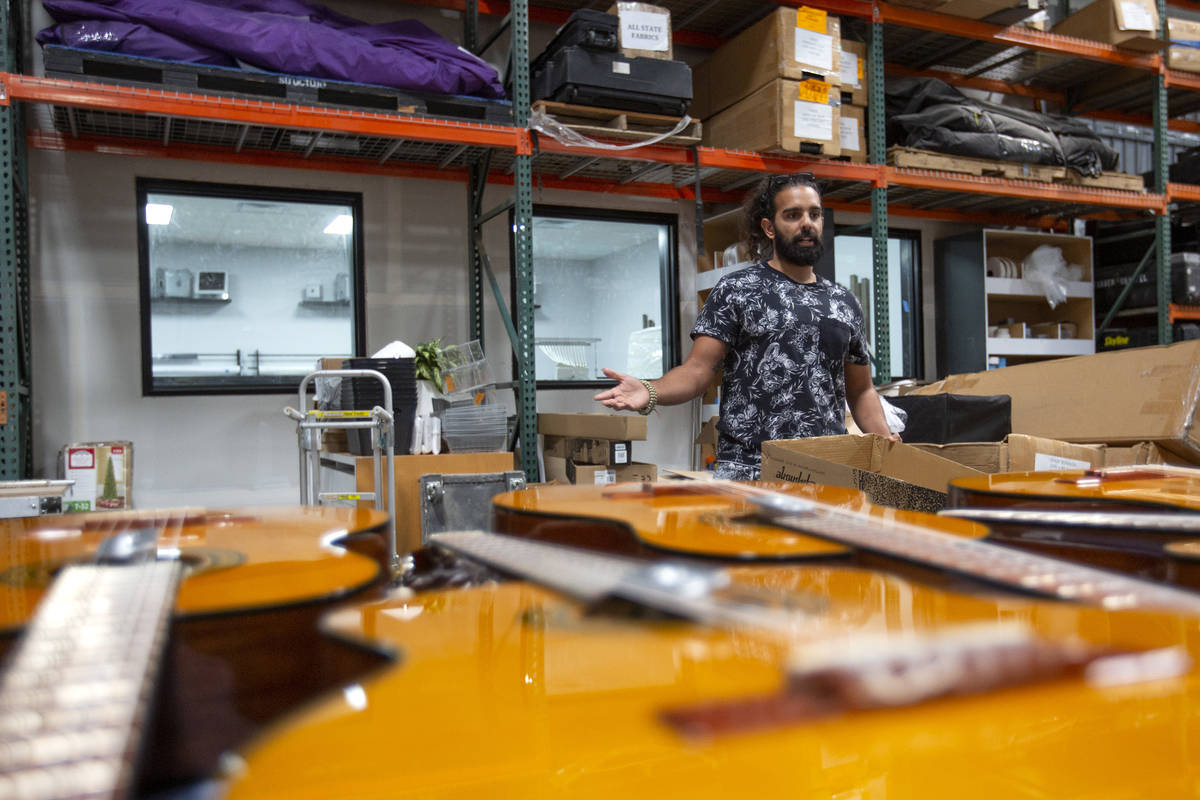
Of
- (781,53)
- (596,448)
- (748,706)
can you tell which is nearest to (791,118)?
(781,53)

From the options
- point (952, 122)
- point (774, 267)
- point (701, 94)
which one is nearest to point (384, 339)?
point (701, 94)

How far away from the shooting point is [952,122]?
441cm

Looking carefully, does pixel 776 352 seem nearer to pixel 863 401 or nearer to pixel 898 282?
pixel 863 401

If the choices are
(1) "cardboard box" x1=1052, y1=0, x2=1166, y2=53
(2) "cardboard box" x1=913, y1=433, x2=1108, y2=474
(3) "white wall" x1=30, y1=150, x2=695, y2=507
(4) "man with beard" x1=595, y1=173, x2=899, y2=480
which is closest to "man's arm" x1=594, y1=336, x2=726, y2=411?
(4) "man with beard" x1=595, y1=173, x2=899, y2=480

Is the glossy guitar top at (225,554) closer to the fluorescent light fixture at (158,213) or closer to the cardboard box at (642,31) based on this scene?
the cardboard box at (642,31)

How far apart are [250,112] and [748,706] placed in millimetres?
3344

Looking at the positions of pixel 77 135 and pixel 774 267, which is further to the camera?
pixel 77 135

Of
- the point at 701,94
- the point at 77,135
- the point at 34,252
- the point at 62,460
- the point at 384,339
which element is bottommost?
the point at 62,460

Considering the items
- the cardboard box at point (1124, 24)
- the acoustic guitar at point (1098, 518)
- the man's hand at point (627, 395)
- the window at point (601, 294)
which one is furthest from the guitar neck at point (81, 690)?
the cardboard box at point (1124, 24)

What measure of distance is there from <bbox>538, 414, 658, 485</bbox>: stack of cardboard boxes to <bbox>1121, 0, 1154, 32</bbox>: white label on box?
3542mm

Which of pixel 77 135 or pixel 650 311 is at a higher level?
pixel 77 135

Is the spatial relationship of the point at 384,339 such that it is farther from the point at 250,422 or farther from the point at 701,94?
the point at 701,94

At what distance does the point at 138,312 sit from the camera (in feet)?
12.0

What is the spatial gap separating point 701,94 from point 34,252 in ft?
10.4
